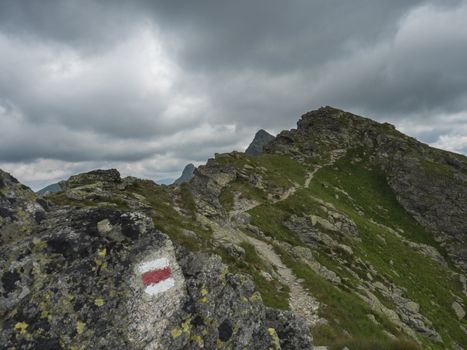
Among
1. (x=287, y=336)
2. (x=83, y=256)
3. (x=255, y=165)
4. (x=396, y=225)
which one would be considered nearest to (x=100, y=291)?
(x=83, y=256)

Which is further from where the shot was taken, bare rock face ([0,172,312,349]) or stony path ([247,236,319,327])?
stony path ([247,236,319,327])

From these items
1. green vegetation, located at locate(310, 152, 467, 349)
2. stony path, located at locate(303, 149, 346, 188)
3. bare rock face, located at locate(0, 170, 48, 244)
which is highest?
stony path, located at locate(303, 149, 346, 188)

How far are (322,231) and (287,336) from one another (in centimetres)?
4171

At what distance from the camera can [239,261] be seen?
2852cm

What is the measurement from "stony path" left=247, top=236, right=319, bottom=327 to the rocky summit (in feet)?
0.55

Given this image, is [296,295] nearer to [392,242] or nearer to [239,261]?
[239,261]

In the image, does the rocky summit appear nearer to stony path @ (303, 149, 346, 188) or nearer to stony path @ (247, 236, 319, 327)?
stony path @ (247, 236, 319, 327)

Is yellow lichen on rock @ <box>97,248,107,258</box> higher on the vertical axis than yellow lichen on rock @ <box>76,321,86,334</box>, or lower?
higher

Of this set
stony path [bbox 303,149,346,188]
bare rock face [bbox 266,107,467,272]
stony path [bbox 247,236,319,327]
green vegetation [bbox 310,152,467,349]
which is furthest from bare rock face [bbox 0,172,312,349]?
bare rock face [bbox 266,107,467,272]

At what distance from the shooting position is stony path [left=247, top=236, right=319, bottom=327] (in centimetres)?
2436

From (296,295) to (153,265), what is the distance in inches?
842

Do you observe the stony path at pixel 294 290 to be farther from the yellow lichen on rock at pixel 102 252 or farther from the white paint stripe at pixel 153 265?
the yellow lichen on rock at pixel 102 252

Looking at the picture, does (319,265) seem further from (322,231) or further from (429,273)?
(429,273)

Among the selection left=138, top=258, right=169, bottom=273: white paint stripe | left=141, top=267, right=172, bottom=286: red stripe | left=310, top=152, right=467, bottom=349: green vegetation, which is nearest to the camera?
left=141, top=267, right=172, bottom=286: red stripe
